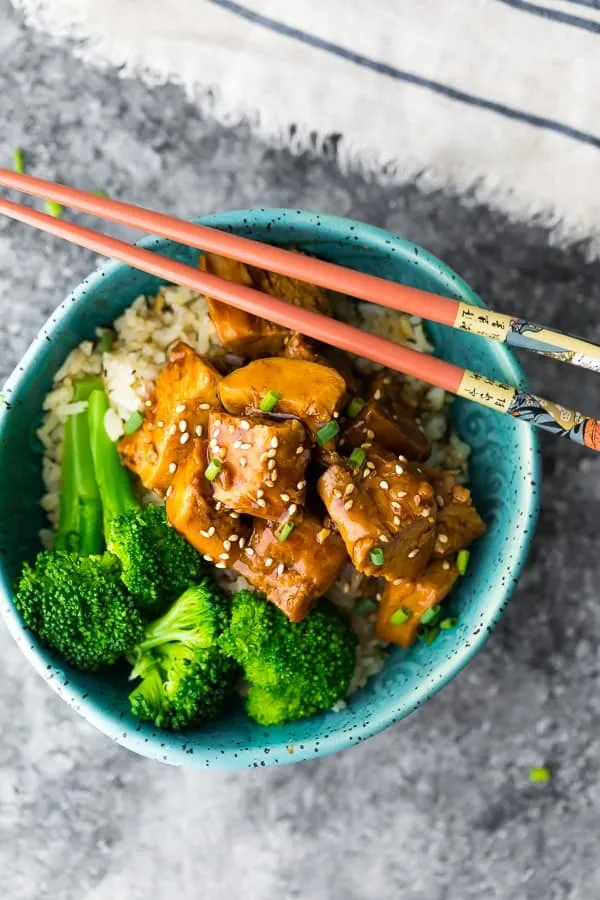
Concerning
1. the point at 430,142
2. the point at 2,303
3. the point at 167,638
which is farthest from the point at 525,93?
the point at 167,638

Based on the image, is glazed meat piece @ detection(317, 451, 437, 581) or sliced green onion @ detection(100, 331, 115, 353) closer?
glazed meat piece @ detection(317, 451, 437, 581)

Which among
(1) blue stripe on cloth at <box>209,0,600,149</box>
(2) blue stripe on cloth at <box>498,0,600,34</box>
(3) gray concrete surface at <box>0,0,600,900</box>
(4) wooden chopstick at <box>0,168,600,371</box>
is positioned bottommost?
(3) gray concrete surface at <box>0,0,600,900</box>

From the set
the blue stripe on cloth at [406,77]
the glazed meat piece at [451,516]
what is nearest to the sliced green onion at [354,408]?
the glazed meat piece at [451,516]

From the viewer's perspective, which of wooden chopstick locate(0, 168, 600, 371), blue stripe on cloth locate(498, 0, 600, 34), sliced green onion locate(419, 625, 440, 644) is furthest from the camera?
blue stripe on cloth locate(498, 0, 600, 34)

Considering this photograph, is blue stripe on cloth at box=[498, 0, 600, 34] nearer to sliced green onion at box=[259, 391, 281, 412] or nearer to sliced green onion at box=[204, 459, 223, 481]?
sliced green onion at box=[259, 391, 281, 412]

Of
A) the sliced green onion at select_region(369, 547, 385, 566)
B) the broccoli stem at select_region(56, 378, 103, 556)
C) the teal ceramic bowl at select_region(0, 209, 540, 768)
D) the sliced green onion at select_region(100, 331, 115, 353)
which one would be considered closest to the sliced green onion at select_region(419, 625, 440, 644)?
the teal ceramic bowl at select_region(0, 209, 540, 768)

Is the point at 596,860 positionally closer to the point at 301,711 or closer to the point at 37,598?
the point at 301,711

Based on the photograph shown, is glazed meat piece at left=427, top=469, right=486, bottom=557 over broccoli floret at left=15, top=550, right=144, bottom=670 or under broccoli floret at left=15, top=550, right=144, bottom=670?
over
